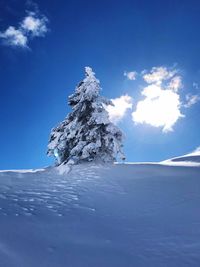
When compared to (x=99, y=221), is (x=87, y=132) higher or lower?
higher

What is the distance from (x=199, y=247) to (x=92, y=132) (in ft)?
41.3

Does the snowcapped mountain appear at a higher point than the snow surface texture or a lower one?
higher

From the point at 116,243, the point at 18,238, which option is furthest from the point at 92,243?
the point at 18,238

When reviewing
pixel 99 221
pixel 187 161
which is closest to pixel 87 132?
pixel 187 161

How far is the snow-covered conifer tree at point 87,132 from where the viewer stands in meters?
18.1

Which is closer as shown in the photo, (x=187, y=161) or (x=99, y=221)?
(x=99, y=221)

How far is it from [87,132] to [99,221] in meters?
11.3

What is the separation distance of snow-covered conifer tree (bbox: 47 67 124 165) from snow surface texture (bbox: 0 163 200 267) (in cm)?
481

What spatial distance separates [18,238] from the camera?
5730 millimetres

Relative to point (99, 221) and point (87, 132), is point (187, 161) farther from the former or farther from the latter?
point (99, 221)

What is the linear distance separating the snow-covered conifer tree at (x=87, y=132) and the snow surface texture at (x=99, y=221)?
4.81m

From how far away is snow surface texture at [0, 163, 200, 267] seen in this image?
5.30 m

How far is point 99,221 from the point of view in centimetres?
746

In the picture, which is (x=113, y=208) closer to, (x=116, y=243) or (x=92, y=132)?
(x=116, y=243)
